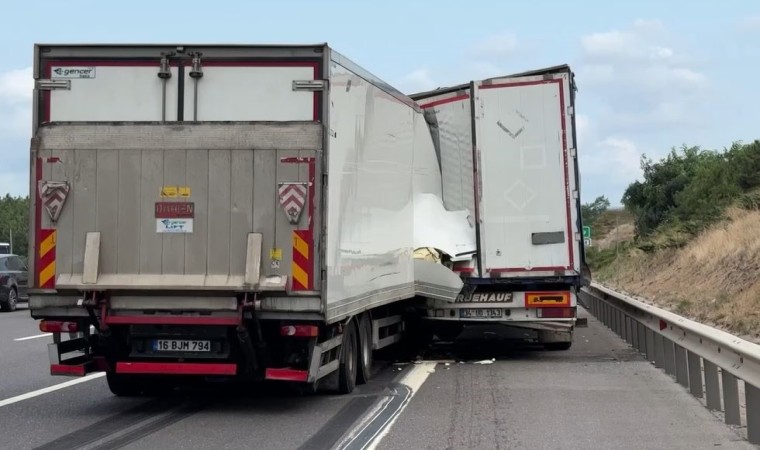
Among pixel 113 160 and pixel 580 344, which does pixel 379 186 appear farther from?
pixel 580 344

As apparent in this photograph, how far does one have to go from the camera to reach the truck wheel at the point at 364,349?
35.1ft

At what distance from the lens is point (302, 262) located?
27.3ft

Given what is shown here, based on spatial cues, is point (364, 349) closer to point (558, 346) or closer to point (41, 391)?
point (41, 391)

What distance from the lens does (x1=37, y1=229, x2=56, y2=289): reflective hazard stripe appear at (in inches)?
337

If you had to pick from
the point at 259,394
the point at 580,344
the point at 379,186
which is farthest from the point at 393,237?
the point at 580,344

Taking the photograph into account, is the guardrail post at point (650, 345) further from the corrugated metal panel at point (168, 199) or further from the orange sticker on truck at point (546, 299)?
the corrugated metal panel at point (168, 199)

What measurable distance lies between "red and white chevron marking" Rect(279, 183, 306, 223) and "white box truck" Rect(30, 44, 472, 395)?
1 centimetres

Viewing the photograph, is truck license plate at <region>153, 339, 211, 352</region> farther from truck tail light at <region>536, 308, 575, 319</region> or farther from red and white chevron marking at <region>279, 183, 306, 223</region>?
truck tail light at <region>536, 308, 575, 319</region>

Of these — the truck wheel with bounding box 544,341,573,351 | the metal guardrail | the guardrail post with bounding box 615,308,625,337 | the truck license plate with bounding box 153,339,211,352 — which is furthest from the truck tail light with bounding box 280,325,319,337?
the guardrail post with bounding box 615,308,625,337

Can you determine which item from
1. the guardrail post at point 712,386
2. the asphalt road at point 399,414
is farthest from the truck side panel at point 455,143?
the guardrail post at point 712,386

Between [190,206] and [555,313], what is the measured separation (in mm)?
6722

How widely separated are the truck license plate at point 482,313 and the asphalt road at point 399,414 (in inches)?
→ 50.5

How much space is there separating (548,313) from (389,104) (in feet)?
14.3

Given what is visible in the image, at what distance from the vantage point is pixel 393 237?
445 inches
